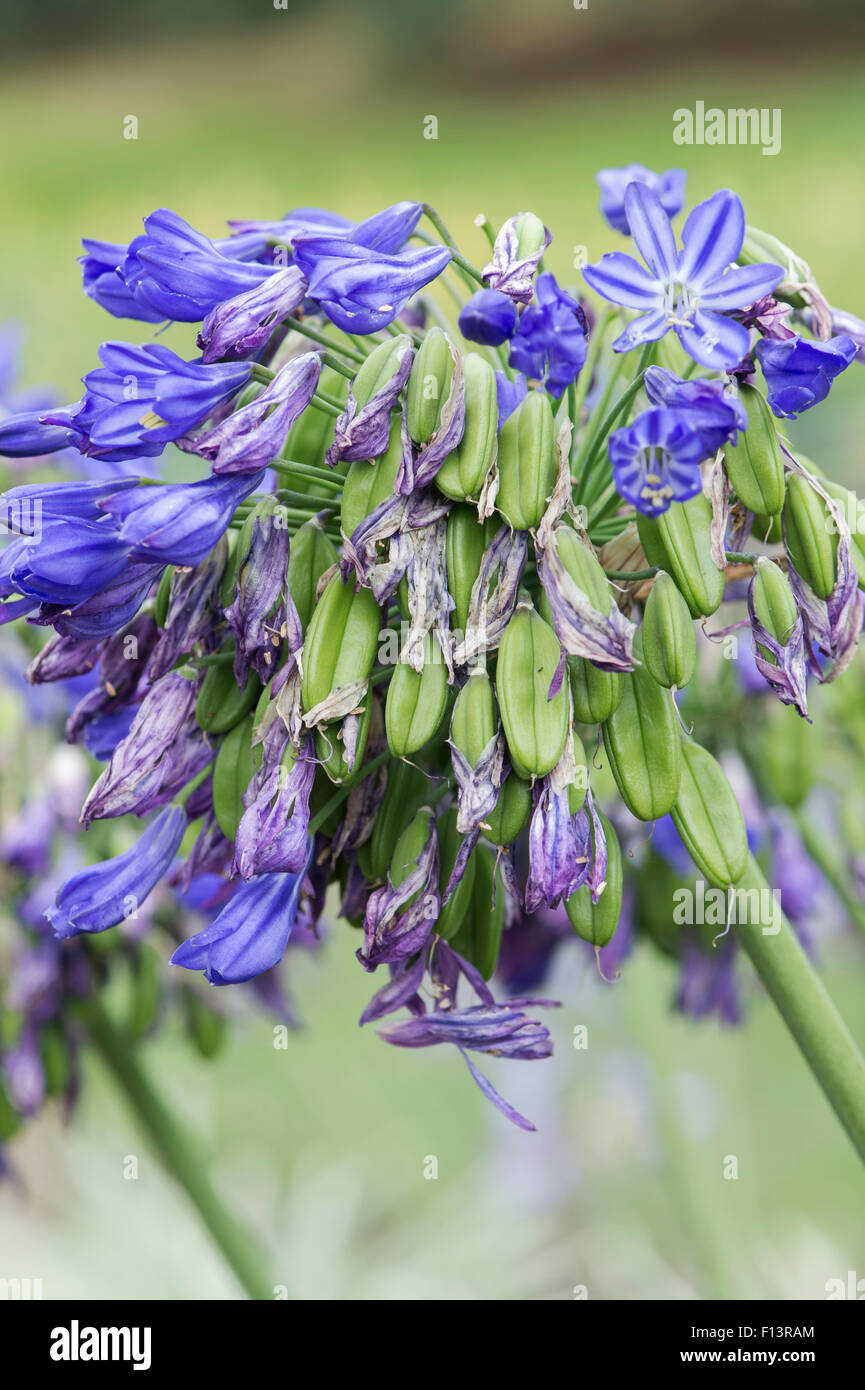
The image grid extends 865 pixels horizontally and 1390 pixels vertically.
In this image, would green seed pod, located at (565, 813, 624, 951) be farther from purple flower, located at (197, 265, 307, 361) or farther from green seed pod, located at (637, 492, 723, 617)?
purple flower, located at (197, 265, 307, 361)

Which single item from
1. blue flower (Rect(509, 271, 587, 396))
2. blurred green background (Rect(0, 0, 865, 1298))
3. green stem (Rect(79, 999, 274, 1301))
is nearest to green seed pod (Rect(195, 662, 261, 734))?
blue flower (Rect(509, 271, 587, 396))

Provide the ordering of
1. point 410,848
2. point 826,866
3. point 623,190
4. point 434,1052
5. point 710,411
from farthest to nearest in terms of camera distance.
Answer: point 434,1052 < point 826,866 < point 623,190 < point 410,848 < point 710,411

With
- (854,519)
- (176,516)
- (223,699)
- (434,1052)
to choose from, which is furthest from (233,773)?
(434,1052)

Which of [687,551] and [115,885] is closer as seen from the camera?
[687,551]

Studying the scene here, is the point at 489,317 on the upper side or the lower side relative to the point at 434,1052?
upper

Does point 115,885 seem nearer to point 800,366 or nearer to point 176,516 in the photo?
point 176,516
